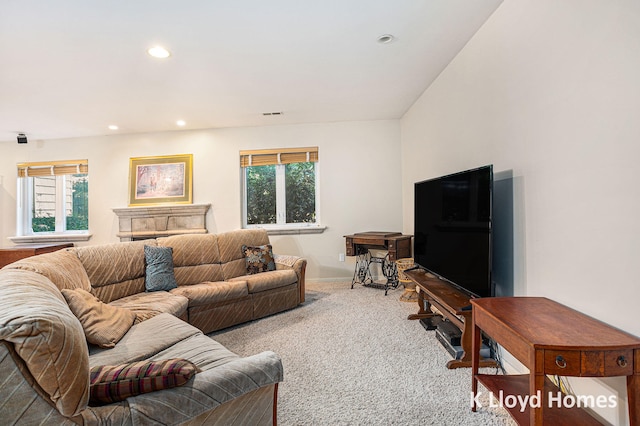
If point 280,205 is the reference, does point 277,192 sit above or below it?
above

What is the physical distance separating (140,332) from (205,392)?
108 centimetres

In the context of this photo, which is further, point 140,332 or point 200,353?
point 140,332

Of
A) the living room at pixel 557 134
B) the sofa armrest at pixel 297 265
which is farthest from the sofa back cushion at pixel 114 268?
the living room at pixel 557 134

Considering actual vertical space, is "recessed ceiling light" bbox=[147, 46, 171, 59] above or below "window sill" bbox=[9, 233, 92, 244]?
above

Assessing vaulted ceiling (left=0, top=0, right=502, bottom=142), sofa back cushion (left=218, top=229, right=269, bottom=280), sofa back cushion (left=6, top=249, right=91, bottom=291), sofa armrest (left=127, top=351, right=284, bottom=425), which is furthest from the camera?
A: sofa back cushion (left=218, top=229, right=269, bottom=280)

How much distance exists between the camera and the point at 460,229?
7.38 feet

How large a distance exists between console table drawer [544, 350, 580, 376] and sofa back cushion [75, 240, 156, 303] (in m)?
3.08

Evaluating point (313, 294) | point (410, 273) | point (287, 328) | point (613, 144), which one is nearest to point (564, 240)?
point (613, 144)

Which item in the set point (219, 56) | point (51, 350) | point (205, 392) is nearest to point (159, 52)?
point (219, 56)

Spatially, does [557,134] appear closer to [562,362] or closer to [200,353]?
[562,362]

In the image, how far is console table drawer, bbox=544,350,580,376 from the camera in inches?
42.4

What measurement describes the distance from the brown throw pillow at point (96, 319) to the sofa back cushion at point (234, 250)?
1576mm

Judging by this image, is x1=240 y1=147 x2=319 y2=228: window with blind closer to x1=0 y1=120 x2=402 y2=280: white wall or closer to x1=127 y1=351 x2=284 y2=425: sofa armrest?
x1=0 y1=120 x2=402 y2=280: white wall

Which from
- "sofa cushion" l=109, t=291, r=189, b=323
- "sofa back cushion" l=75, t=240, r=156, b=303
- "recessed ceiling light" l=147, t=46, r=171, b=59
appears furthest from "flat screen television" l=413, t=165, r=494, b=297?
"sofa back cushion" l=75, t=240, r=156, b=303
